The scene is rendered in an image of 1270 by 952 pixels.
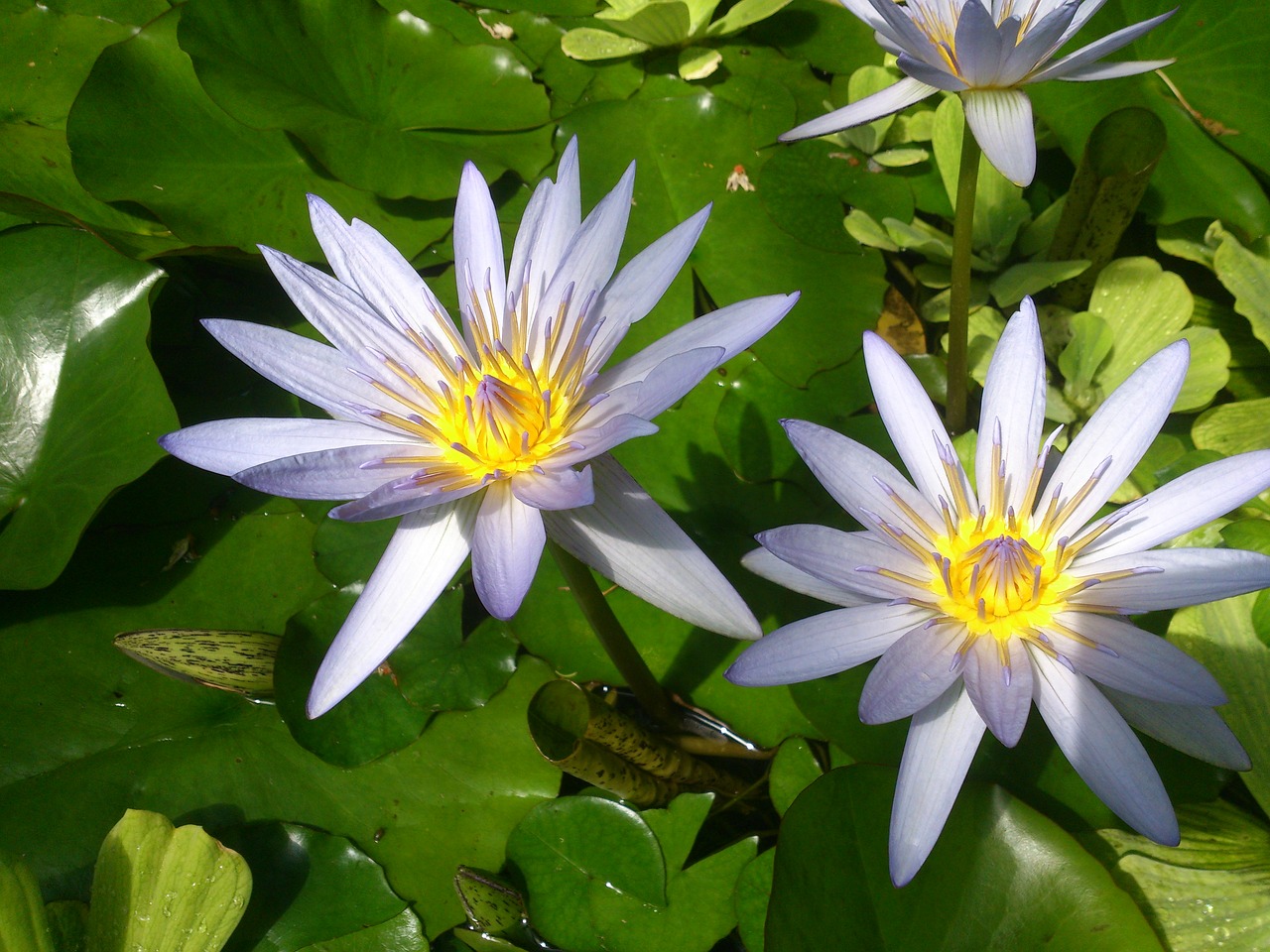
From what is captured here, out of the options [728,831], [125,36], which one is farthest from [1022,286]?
[125,36]

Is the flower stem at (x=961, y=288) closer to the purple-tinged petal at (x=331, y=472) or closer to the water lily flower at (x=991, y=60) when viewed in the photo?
the water lily flower at (x=991, y=60)

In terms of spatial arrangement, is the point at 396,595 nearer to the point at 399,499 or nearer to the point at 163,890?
the point at 399,499

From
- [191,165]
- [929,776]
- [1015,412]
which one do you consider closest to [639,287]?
[1015,412]

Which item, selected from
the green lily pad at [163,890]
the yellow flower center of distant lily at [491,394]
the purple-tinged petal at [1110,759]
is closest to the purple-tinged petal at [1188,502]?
the purple-tinged petal at [1110,759]

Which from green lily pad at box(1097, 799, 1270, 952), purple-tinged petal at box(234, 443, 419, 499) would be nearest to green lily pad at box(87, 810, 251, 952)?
purple-tinged petal at box(234, 443, 419, 499)

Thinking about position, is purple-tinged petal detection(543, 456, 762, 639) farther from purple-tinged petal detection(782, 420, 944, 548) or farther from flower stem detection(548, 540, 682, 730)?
purple-tinged petal detection(782, 420, 944, 548)

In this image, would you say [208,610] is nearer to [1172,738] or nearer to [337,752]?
[337,752]
